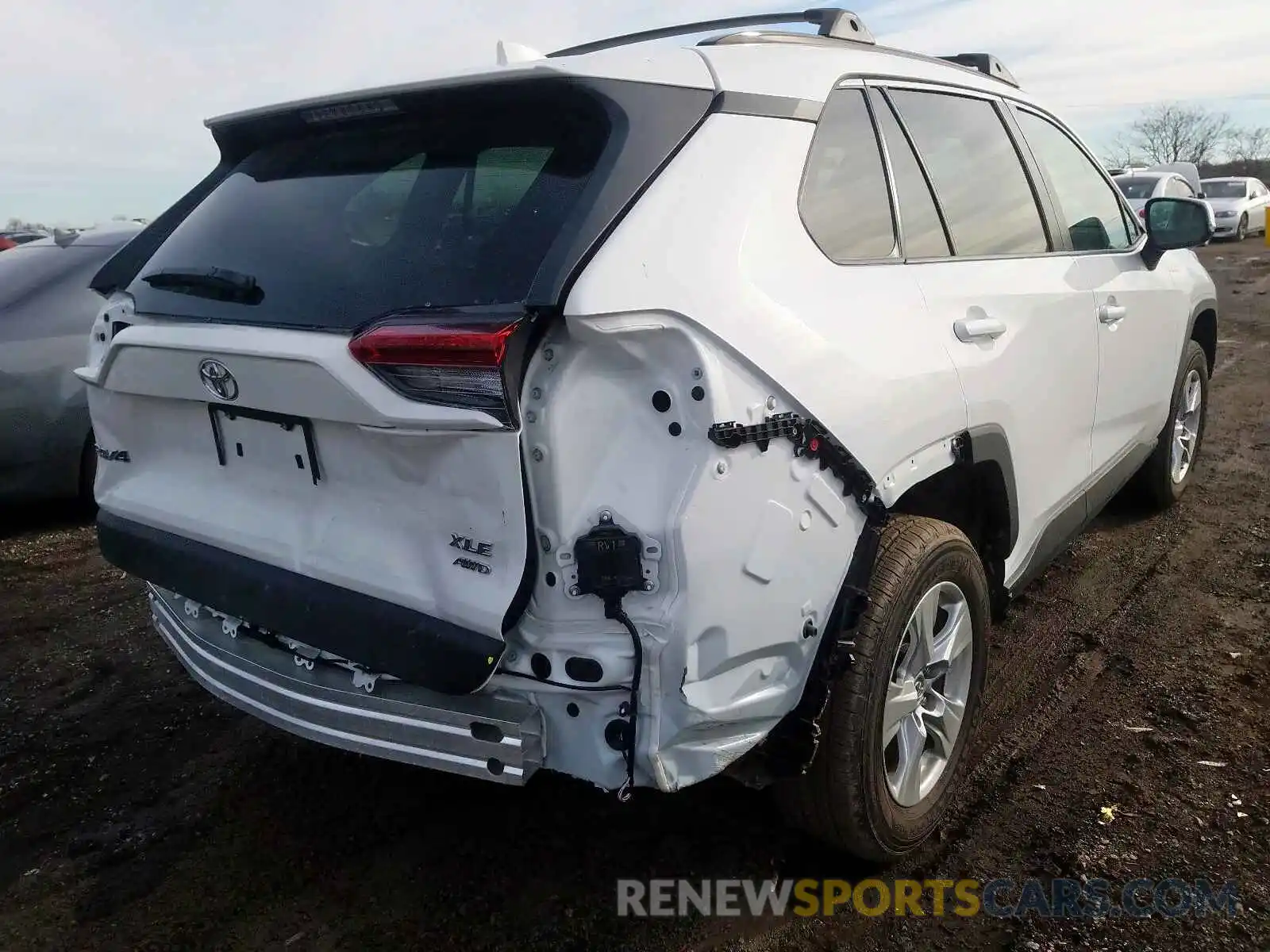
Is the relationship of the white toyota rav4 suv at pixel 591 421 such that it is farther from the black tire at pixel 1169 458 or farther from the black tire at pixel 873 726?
the black tire at pixel 1169 458

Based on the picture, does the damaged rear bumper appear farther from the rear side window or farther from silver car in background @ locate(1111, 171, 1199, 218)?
silver car in background @ locate(1111, 171, 1199, 218)

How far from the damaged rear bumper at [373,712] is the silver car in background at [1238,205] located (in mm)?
25643

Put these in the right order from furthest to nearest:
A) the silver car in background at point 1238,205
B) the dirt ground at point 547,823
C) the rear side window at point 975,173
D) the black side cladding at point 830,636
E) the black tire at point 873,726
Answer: the silver car in background at point 1238,205, the rear side window at point 975,173, the dirt ground at point 547,823, the black tire at point 873,726, the black side cladding at point 830,636

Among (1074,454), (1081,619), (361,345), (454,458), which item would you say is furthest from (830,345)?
(1081,619)

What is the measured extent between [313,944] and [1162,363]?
13.6 feet

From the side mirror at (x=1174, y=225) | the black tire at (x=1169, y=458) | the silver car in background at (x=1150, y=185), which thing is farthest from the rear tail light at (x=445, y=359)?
the silver car in background at (x=1150, y=185)

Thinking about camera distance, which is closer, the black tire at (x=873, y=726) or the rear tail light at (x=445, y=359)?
the rear tail light at (x=445, y=359)

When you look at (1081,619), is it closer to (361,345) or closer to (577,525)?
(577,525)

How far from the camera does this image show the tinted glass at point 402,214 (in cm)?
204

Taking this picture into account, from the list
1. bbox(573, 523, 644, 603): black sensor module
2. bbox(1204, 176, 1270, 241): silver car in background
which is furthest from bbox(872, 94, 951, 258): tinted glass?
bbox(1204, 176, 1270, 241): silver car in background

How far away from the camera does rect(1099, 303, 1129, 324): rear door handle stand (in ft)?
11.9

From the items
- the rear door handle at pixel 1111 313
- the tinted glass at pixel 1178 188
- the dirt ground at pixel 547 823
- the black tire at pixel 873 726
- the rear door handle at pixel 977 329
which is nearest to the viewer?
the black tire at pixel 873 726

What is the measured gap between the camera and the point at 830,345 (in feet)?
7.20

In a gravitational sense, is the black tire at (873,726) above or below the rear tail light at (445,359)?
below
